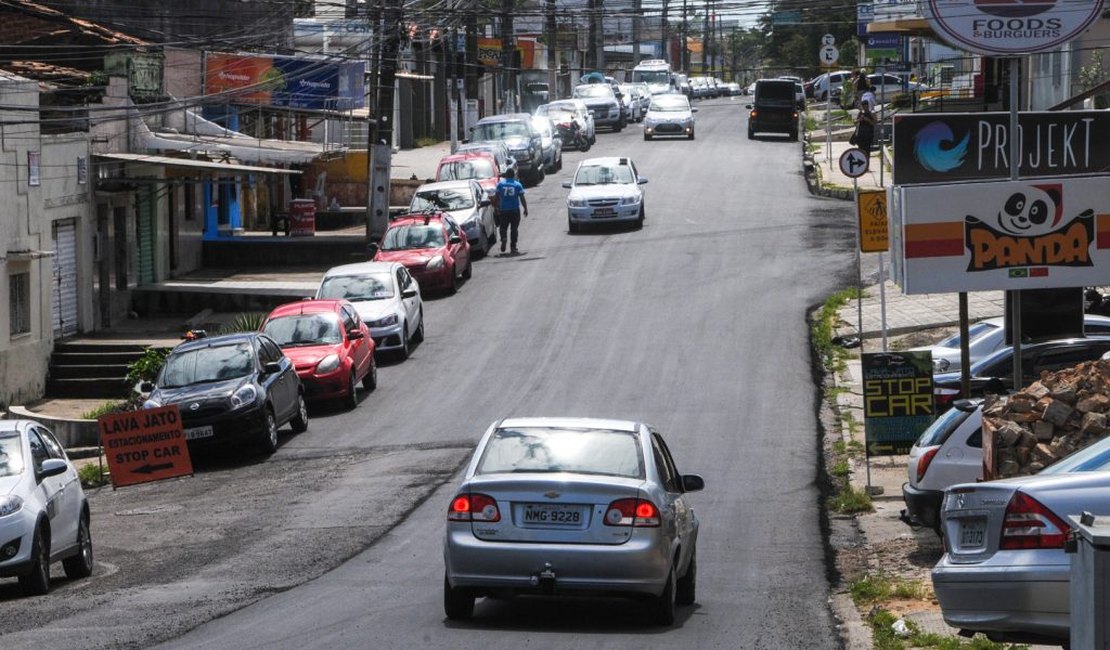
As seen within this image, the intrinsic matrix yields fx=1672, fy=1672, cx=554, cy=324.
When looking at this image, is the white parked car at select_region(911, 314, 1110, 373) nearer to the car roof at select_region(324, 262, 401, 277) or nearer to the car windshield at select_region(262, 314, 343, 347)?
the car windshield at select_region(262, 314, 343, 347)

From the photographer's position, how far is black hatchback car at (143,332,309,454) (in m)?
21.5

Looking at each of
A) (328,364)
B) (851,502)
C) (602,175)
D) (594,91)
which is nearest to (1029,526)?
(851,502)

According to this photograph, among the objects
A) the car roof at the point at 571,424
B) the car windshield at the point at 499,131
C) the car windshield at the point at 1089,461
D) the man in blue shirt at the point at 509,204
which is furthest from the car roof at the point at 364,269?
the car windshield at the point at 1089,461

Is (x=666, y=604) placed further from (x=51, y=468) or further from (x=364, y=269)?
(x=364, y=269)

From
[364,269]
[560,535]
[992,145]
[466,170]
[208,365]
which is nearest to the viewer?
[560,535]

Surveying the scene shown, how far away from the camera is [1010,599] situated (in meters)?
7.91

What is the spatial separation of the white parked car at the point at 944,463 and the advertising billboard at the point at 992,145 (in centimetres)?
218

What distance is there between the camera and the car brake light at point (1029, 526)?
781 cm

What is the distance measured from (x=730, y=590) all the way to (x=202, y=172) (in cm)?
2525

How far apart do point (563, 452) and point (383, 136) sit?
2847cm

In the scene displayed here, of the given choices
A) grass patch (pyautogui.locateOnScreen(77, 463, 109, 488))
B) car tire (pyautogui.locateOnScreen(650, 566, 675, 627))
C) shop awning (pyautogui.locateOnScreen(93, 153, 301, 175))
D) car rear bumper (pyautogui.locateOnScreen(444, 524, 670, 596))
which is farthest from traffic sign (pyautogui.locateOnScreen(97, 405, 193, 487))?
shop awning (pyautogui.locateOnScreen(93, 153, 301, 175))

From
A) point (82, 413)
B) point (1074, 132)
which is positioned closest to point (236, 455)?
point (82, 413)

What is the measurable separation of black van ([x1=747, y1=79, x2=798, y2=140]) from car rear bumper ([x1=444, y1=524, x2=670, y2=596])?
49431mm

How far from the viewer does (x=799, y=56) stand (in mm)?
113312
